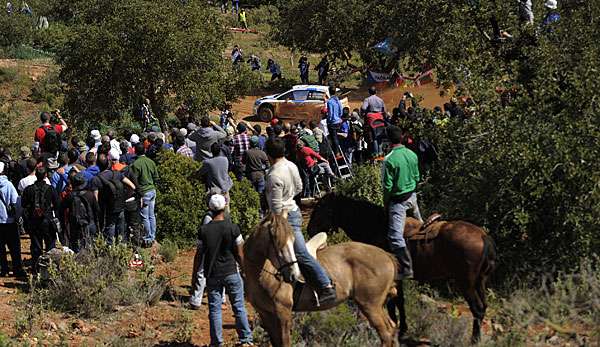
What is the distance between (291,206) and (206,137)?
6.37 m

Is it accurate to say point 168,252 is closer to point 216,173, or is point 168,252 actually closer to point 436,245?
point 216,173

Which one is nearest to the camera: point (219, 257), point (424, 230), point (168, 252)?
point (219, 257)

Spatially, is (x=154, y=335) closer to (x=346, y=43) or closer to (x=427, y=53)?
(x=427, y=53)

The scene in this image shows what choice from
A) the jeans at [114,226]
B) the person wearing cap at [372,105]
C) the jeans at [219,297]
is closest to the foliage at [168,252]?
the jeans at [114,226]

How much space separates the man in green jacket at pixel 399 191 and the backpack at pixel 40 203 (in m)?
5.56

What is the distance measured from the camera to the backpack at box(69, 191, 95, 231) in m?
13.1

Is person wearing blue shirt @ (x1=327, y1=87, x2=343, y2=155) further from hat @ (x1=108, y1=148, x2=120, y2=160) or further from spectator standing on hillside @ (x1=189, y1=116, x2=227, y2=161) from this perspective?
hat @ (x1=108, y1=148, x2=120, y2=160)

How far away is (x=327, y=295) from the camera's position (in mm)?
9500

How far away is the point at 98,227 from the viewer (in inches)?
539

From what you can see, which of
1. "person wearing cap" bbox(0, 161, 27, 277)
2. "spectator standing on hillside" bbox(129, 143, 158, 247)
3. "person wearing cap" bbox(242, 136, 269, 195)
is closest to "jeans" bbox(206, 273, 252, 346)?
"spectator standing on hillside" bbox(129, 143, 158, 247)

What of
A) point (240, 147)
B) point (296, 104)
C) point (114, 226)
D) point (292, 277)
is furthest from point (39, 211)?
point (296, 104)

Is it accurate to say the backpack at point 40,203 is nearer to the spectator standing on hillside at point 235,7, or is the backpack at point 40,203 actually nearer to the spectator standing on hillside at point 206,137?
the spectator standing on hillside at point 206,137

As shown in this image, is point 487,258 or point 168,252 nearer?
point 487,258

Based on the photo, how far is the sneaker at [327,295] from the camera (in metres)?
9.47
